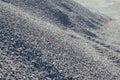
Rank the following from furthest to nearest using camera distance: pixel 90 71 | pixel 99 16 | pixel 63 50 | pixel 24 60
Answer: pixel 99 16 < pixel 63 50 < pixel 90 71 < pixel 24 60

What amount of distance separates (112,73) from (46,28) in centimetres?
432

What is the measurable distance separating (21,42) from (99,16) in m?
12.2

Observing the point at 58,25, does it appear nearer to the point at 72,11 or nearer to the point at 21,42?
the point at 72,11

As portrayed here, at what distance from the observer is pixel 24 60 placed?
482 inches

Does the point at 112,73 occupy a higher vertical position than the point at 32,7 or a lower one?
lower

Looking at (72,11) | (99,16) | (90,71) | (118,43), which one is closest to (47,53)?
(90,71)

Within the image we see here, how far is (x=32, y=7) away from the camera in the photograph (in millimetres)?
18766

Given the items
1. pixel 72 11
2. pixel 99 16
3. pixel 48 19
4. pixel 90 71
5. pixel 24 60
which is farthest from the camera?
pixel 99 16

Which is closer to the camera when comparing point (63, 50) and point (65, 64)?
point (65, 64)

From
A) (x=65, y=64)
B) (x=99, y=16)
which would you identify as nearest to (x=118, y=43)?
(x=99, y=16)

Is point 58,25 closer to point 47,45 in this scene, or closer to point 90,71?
point 47,45

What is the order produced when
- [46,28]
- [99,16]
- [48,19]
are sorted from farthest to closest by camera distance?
[99,16], [48,19], [46,28]

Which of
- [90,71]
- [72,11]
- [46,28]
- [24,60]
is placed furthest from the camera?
[72,11]

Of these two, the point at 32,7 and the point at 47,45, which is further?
the point at 32,7
